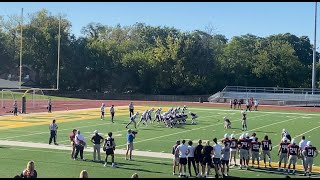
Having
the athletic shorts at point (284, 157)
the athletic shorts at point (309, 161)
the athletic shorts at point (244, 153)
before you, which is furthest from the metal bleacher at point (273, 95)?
the athletic shorts at point (309, 161)

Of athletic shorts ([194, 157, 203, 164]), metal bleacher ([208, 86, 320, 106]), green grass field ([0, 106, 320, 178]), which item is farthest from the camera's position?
metal bleacher ([208, 86, 320, 106])

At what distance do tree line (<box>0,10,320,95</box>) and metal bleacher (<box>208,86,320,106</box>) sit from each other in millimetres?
5013

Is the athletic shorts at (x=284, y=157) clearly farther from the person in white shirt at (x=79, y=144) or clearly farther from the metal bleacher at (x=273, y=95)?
the metal bleacher at (x=273, y=95)

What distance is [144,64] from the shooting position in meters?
79.1

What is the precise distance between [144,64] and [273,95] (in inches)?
879

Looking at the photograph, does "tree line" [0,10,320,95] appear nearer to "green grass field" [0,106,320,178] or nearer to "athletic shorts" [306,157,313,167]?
"green grass field" [0,106,320,178]

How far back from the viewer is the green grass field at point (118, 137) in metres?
17.4

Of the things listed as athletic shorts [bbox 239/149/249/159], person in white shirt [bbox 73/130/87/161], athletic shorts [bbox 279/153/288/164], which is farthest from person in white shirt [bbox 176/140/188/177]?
person in white shirt [bbox 73/130/87/161]

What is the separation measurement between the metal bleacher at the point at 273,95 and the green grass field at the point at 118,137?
83.3 ft

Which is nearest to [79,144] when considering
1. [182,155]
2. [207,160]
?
[182,155]

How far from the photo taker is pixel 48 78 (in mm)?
79312

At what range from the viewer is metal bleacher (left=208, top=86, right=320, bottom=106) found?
63250 millimetres

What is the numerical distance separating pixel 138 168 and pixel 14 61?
67.9m

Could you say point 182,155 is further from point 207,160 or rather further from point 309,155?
point 309,155
